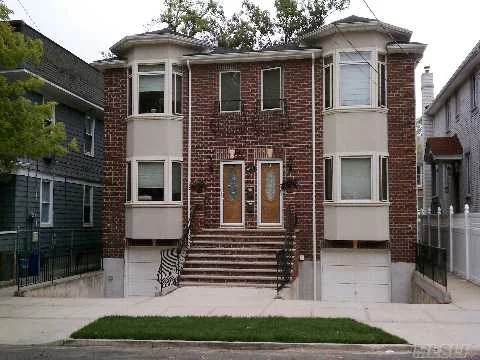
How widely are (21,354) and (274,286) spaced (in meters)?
8.71

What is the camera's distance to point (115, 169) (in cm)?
2194

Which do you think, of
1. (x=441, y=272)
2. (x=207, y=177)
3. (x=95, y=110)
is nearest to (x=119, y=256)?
(x=207, y=177)

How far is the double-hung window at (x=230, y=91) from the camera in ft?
70.3

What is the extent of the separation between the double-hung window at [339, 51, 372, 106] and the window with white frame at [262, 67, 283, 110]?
2118 millimetres

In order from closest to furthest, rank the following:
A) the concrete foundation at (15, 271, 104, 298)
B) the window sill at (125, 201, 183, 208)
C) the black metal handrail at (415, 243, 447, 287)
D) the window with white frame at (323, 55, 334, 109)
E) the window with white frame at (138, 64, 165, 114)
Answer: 1. the black metal handrail at (415, 243, 447, 287)
2. the concrete foundation at (15, 271, 104, 298)
3. the window with white frame at (323, 55, 334, 109)
4. the window sill at (125, 201, 183, 208)
5. the window with white frame at (138, 64, 165, 114)

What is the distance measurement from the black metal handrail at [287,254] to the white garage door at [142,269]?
14.7ft

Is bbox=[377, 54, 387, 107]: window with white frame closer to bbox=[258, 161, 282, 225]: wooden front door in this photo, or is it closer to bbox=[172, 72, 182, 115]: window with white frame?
bbox=[258, 161, 282, 225]: wooden front door

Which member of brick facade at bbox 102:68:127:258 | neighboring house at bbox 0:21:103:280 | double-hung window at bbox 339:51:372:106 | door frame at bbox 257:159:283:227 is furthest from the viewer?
brick facade at bbox 102:68:127:258

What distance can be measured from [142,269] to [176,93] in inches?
229

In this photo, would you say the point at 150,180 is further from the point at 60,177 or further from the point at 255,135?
the point at 60,177

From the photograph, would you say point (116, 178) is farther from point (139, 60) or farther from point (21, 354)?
point (21, 354)

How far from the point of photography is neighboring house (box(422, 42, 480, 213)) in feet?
76.4

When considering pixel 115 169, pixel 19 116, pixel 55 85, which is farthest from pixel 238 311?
pixel 55 85

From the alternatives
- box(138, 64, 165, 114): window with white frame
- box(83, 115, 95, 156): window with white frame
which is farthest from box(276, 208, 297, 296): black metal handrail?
box(83, 115, 95, 156): window with white frame
